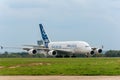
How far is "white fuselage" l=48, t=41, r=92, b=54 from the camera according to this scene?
283 feet

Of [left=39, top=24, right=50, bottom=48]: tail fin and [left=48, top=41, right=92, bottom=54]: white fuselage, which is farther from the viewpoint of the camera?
[left=39, top=24, right=50, bottom=48]: tail fin

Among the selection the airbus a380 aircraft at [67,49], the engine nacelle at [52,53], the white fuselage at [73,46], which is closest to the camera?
the white fuselage at [73,46]

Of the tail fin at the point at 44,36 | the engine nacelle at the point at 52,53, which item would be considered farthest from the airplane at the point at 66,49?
the tail fin at the point at 44,36

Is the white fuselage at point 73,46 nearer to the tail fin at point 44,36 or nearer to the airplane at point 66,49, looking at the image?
the airplane at point 66,49

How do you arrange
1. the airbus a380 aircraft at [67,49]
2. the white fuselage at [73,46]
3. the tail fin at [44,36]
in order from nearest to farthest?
1. the white fuselage at [73,46]
2. the airbus a380 aircraft at [67,49]
3. the tail fin at [44,36]

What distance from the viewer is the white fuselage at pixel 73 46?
86.2 meters

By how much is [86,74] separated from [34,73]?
348cm

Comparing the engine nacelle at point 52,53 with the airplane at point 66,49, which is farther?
the engine nacelle at point 52,53

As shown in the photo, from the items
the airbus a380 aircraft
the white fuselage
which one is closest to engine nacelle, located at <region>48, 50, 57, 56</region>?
the airbus a380 aircraft

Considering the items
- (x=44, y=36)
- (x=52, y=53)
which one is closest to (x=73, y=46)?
(x=52, y=53)

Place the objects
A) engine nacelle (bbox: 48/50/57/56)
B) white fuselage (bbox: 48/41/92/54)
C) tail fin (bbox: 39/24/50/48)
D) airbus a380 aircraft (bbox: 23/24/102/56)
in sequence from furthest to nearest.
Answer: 1. tail fin (bbox: 39/24/50/48)
2. engine nacelle (bbox: 48/50/57/56)
3. airbus a380 aircraft (bbox: 23/24/102/56)
4. white fuselage (bbox: 48/41/92/54)

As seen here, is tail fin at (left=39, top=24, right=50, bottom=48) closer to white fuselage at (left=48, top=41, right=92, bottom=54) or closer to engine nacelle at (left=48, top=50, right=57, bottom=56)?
white fuselage at (left=48, top=41, right=92, bottom=54)

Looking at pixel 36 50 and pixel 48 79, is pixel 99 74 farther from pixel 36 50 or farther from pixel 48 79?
pixel 36 50

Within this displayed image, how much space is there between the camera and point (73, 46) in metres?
88.2
